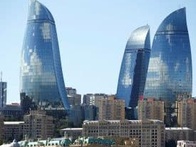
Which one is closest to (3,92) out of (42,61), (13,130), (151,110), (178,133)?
(42,61)

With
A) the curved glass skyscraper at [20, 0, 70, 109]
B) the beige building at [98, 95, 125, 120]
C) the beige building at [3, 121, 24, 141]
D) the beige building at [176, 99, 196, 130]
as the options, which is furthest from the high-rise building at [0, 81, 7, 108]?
the beige building at [176, 99, 196, 130]

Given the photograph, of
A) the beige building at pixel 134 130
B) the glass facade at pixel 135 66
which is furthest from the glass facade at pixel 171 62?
the beige building at pixel 134 130

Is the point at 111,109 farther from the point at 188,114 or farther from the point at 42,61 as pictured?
the point at 42,61

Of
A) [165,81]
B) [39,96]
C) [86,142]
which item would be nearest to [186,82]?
[165,81]

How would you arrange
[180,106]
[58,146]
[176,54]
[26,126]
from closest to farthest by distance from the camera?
[58,146] < [26,126] < [180,106] < [176,54]

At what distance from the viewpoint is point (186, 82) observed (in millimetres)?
155750

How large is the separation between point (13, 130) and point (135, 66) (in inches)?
1474

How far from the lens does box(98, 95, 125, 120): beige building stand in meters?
141

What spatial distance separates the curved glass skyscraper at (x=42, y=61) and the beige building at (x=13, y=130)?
56.9ft

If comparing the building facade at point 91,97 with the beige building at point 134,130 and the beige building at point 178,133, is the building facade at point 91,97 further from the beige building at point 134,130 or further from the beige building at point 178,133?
the beige building at point 134,130

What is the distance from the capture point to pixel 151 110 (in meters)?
140

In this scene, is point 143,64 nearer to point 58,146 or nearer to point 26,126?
point 26,126

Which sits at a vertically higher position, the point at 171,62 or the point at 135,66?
the point at 171,62

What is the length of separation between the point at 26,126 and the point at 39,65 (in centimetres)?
2340
